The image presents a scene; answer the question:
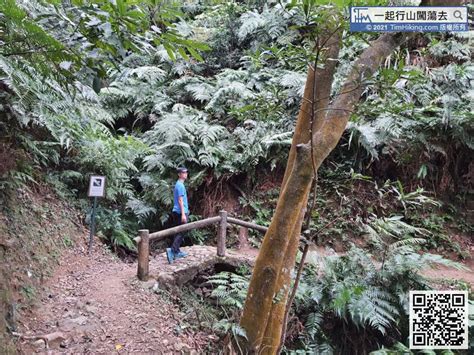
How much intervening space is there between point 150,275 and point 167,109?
5.48 meters

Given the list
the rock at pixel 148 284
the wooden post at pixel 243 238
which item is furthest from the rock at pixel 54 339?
the wooden post at pixel 243 238

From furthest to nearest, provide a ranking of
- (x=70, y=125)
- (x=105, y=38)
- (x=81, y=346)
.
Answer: (x=70, y=125) → (x=81, y=346) → (x=105, y=38)

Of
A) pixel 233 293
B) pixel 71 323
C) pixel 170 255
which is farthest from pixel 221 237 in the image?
pixel 71 323

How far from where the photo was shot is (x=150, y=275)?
489 centimetres

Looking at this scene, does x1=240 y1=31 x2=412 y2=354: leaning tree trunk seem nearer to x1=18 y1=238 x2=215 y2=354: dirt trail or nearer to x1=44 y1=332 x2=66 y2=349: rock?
x1=18 y1=238 x2=215 y2=354: dirt trail

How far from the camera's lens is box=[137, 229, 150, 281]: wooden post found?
4645 mm

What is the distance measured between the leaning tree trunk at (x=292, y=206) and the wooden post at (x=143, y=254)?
182 centimetres

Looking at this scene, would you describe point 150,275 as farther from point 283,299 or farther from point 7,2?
point 7,2

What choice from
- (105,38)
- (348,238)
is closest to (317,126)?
(105,38)

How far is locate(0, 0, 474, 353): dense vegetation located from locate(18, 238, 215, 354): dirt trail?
0.83 m

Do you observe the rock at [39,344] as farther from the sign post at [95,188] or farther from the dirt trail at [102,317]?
the sign post at [95,188]

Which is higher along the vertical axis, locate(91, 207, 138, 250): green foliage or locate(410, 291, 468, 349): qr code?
locate(91, 207, 138, 250): green foliage

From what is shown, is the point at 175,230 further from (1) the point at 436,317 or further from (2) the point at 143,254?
(1) the point at 436,317

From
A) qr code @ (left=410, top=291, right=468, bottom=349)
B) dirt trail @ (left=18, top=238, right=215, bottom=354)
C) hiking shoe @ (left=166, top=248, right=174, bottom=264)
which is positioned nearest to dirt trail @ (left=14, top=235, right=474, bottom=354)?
dirt trail @ (left=18, top=238, right=215, bottom=354)
